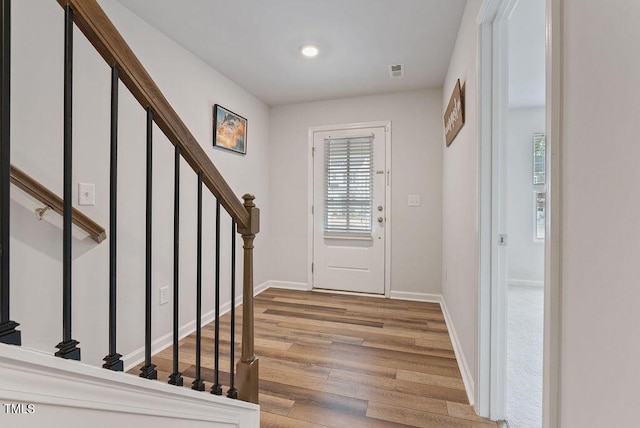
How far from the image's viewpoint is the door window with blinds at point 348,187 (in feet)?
11.7

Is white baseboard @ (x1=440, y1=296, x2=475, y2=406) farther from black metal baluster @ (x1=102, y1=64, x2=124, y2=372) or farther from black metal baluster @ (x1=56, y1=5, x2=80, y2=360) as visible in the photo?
black metal baluster @ (x1=56, y1=5, x2=80, y2=360)

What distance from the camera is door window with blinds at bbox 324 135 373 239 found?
3566 millimetres

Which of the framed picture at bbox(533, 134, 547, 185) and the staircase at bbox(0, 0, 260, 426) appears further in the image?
the framed picture at bbox(533, 134, 547, 185)

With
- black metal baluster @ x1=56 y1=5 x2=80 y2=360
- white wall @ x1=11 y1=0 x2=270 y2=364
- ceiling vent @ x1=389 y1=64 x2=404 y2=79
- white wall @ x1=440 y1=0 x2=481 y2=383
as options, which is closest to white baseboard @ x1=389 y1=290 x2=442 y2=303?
white wall @ x1=440 y1=0 x2=481 y2=383

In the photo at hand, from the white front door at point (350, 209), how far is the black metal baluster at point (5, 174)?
324 cm

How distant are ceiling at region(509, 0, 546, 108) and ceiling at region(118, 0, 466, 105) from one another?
1.49 ft

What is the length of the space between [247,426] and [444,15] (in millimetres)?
2673

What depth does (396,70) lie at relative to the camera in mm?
2859

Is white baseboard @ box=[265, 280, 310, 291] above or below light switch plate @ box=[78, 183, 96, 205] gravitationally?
below

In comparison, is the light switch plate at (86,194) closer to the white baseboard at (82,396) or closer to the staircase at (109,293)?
the staircase at (109,293)

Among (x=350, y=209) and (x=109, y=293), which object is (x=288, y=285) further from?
(x=109, y=293)

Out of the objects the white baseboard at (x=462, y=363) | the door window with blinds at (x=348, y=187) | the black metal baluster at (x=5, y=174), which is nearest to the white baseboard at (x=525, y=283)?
the white baseboard at (x=462, y=363)

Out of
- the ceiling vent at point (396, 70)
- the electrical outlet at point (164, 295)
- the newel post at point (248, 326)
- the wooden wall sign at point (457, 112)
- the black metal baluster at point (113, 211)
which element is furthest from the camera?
→ the ceiling vent at point (396, 70)

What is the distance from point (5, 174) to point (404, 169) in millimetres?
3318
